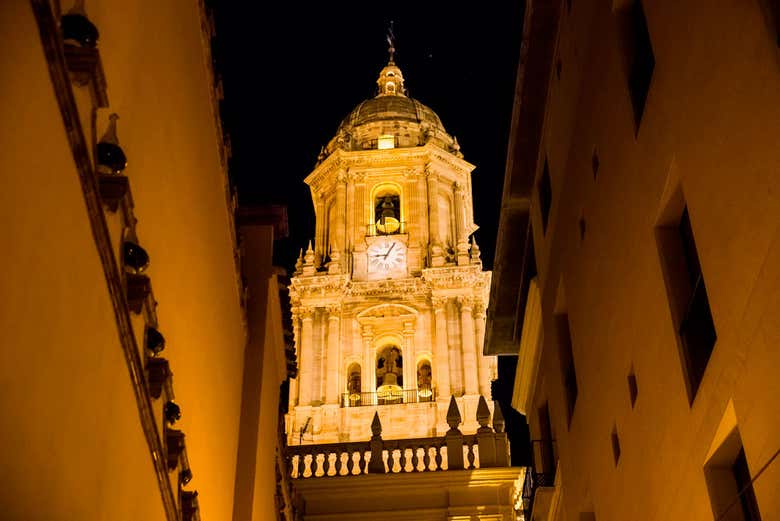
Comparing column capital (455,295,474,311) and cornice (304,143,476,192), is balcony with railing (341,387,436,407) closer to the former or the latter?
column capital (455,295,474,311)

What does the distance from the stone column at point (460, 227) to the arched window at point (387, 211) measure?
238 cm

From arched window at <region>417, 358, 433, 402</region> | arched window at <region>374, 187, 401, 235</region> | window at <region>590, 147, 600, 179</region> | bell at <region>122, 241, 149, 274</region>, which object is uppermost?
arched window at <region>374, 187, 401, 235</region>

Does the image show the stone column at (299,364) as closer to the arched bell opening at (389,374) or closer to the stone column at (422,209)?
the arched bell opening at (389,374)

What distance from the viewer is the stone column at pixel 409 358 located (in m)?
43.9

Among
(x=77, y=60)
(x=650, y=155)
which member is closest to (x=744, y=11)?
(x=650, y=155)

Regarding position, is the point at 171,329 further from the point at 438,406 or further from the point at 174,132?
the point at 438,406

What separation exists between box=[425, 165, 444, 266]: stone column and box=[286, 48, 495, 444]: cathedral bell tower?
2.1 inches

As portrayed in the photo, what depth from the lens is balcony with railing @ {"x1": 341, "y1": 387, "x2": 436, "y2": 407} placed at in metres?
43.3

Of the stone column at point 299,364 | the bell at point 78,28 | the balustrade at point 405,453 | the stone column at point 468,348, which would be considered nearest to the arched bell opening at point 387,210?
the stone column at point 468,348

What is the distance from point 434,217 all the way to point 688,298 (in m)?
38.5

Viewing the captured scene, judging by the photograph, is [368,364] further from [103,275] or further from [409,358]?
[103,275]

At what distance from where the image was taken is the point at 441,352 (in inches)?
1721

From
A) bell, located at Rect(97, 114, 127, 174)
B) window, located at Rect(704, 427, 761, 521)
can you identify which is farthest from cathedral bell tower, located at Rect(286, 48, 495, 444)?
bell, located at Rect(97, 114, 127, 174)

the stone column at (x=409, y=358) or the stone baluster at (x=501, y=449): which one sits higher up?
the stone column at (x=409, y=358)
